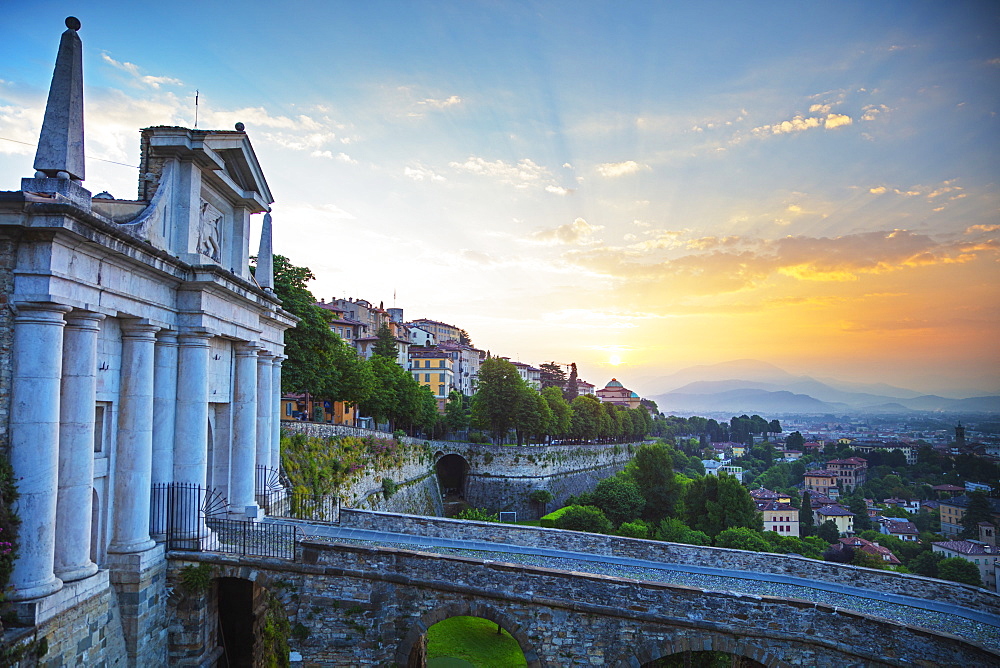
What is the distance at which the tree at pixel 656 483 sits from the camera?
53375 millimetres

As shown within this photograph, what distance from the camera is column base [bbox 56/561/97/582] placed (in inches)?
404

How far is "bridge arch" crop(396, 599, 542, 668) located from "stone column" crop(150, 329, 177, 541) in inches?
243

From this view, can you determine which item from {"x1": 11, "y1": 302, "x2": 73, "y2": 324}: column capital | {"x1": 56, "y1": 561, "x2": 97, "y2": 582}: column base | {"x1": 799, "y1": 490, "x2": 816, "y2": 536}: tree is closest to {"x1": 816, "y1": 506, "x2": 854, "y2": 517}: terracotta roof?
{"x1": 799, "y1": 490, "x2": 816, "y2": 536}: tree

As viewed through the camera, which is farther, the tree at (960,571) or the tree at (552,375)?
the tree at (552,375)

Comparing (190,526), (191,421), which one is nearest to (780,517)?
(190,526)

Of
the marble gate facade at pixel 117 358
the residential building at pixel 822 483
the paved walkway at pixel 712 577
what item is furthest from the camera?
the residential building at pixel 822 483

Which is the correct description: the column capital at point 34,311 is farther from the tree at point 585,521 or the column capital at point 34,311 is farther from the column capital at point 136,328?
the tree at point 585,521

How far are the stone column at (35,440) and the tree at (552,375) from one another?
11515cm

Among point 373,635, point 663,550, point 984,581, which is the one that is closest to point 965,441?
point 984,581

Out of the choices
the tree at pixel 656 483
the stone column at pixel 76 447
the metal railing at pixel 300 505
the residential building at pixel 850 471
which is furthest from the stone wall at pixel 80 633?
the residential building at pixel 850 471

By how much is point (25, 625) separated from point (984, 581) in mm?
76140

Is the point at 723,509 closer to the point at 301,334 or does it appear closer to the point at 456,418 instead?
the point at 456,418

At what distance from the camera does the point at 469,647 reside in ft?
78.6

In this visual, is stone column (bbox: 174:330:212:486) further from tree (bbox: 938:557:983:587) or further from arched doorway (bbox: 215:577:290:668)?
tree (bbox: 938:557:983:587)
